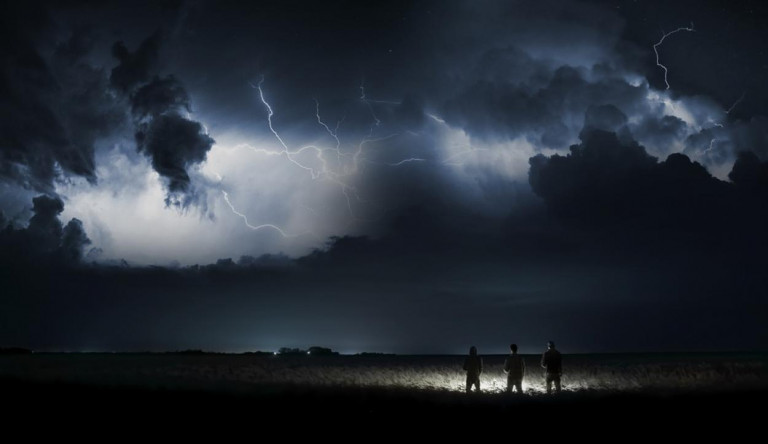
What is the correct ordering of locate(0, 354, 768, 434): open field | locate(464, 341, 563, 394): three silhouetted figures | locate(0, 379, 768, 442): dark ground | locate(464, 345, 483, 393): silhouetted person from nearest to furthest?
locate(0, 379, 768, 442): dark ground < locate(0, 354, 768, 434): open field < locate(464, 341, 563, 394): three silhouetted figures < locate(464, 345, 483, 393): silhouetted person

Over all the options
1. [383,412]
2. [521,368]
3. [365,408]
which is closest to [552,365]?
[521,368]

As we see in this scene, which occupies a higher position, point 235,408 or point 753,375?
point 753,375

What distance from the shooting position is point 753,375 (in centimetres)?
2836

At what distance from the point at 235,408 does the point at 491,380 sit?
638 inches

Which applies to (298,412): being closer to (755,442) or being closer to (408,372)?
(755,442)

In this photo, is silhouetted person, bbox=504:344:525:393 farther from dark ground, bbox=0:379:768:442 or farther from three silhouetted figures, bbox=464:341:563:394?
dark ground, bbox=0:379:768:442

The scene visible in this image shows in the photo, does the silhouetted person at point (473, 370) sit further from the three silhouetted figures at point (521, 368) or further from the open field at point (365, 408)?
the open field at point (365, 408)

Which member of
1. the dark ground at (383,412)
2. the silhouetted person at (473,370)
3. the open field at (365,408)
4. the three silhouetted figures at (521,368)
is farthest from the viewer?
the silhouetted person at (473,370)

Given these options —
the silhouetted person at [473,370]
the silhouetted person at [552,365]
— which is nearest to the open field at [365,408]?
the silhouetted person at [552,365]

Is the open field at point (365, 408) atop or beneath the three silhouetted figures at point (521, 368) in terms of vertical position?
beneath

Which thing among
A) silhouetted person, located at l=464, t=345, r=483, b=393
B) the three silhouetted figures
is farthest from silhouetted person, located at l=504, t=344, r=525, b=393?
silhouetted person, located at l=464, t=345, r=483, b=393

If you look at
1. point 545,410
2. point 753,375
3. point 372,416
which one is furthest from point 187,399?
point 753,375

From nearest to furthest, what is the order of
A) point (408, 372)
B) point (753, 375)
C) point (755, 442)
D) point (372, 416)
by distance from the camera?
point (755, 442), point (372, 416), point (753, 375), point (408, 372)

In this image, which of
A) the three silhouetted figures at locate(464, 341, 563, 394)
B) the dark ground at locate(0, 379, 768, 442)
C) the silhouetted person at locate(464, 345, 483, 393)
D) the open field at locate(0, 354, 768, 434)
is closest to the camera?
the dark ground at locate(0, 379, 768, 442)
